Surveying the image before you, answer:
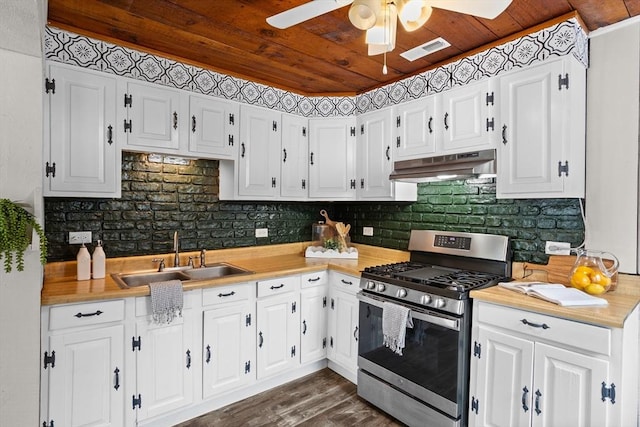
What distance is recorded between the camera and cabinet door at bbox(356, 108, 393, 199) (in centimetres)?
303

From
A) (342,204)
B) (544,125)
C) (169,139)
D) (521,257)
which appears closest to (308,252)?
(342,204)

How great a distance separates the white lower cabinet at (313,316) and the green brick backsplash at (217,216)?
752 millimetres

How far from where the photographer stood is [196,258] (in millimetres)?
2951

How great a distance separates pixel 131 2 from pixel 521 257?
292cm

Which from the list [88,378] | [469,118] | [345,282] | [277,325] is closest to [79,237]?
[88,378]

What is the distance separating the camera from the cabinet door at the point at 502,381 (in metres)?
1.81

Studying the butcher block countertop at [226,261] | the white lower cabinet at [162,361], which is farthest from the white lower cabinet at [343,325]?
the white lower cabinet at [162,361]

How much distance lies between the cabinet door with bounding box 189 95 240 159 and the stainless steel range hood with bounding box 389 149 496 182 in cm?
139

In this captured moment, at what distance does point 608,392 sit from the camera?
1.55m

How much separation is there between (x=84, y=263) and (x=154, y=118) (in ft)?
3.60

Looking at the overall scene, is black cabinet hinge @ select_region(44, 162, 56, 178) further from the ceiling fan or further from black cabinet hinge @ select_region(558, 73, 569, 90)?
black cabinet hinge @ select_region(558, 73, 569, 90)

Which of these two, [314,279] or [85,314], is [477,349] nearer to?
[314,279]

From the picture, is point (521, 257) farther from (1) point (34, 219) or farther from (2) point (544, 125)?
(1) point (34, 219)

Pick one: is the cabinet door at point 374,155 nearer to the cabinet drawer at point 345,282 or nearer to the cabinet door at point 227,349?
the cabinet drawer at point 345,282
